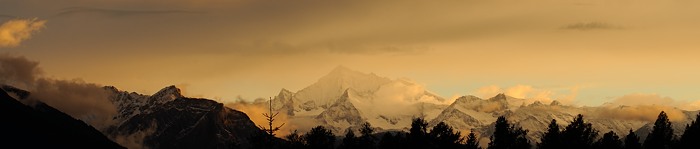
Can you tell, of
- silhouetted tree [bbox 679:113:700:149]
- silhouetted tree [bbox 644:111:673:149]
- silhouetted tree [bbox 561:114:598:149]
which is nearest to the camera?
silhouetted tree [bbox 679:113:700:149]

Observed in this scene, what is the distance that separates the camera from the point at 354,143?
147250 mm

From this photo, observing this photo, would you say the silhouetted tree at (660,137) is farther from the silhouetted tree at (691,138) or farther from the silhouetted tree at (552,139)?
the silhouetted tree at (552,139)

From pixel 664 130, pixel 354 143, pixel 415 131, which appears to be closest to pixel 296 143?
pixel 354 143

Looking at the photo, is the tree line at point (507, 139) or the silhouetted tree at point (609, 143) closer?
the tree line at point (507, 139)

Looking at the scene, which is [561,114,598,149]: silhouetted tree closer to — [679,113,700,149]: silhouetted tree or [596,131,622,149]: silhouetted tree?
[596,131,622,149]: silhouetted tree

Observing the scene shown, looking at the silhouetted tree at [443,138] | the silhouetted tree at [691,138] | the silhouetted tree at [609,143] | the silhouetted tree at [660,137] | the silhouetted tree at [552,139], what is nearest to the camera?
the silhouetted tree at [691,138]

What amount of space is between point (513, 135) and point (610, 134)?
1841 cm

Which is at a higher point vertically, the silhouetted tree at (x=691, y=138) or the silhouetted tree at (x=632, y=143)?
the silhouetted tree at (x=632, y=143)

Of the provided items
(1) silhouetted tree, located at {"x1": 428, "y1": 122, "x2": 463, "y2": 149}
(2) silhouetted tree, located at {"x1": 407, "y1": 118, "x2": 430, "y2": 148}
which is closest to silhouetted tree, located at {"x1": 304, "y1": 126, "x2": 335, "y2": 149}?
(2) silhouetted tree, located at {"x1": 407, "y1": 118, "x2": 430, "y2": 148}

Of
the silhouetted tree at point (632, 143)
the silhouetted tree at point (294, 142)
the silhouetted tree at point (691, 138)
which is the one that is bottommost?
the silhouetted tree at point (691, 138)

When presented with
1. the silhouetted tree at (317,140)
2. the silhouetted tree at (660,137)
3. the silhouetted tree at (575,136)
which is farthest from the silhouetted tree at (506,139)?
the silhouetted tree at (317,140)

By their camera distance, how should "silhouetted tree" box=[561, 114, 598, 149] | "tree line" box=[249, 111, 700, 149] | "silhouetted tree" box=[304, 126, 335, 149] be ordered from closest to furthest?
1. "tree line" box=[249, 111, 700, 149]
2. "silhouetted tree" box=[561, 114, 598, 149]
3. "silhouetted tree" box=[304, 126, 335, 149]

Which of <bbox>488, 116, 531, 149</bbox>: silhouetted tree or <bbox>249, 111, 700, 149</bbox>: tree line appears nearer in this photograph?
<bbox>249, 111, 700, 149</bbox>: tree line

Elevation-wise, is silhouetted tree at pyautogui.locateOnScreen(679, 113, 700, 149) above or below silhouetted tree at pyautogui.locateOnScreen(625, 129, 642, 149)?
below
